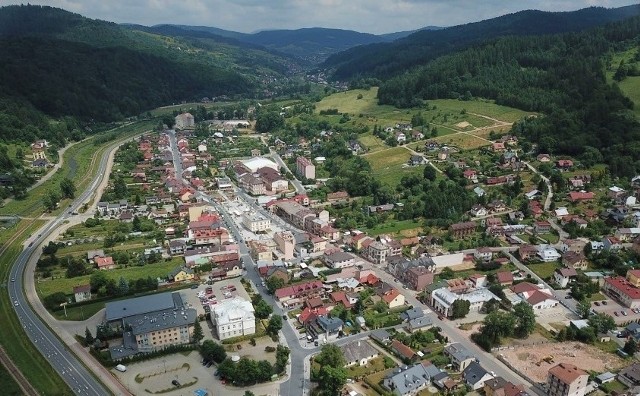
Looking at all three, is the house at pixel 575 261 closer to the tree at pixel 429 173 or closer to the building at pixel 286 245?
the tree at pixel 429 173

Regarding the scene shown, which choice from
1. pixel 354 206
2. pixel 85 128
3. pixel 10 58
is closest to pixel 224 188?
pixel 354 206

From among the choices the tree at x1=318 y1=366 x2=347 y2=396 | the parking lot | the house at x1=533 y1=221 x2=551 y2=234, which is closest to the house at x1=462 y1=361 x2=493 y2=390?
the tree at x1=318 y1=366 x2=347 y2=396

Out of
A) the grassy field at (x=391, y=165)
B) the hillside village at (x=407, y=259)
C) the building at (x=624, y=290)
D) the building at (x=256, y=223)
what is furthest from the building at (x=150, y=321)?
the grassy field at (x=391, y=165)

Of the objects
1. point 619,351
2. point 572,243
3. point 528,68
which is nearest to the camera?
point 619,351

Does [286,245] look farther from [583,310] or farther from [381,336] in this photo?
[583,310]

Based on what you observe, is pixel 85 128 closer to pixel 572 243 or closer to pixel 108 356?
pixel 108 356
